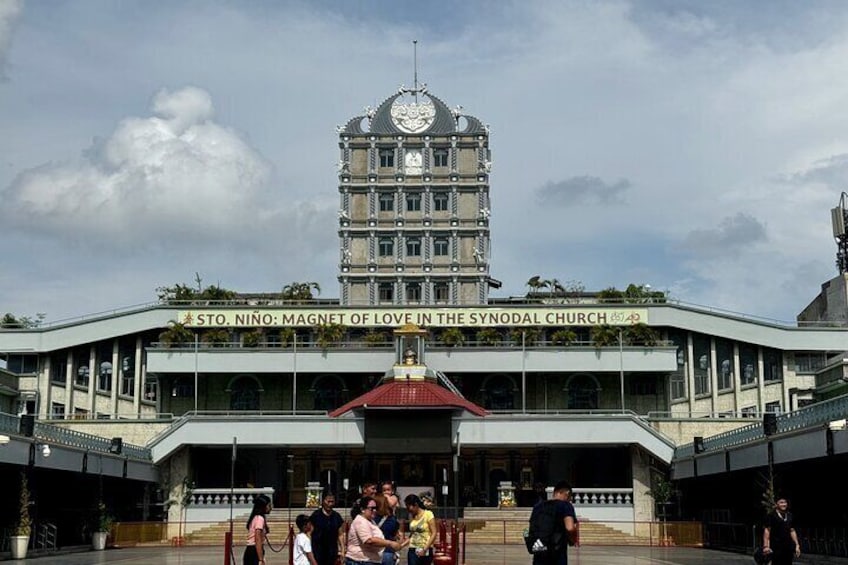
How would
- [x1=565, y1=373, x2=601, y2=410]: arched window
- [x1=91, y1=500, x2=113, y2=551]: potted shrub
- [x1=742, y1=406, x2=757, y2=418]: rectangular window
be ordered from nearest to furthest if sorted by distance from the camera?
[x1=91, y1=500, x2=113, y2=551]: potted shrub < [x1=742, y1=406, x2=757, y2=418]: rectangular window < [x1=565, y1=373, x2=601, y2=410]: arched window

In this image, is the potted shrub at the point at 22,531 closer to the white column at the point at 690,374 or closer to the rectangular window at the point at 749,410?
the white column at the point at 690,374

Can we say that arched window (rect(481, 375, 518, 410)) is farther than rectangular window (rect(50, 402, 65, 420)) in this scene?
Yes

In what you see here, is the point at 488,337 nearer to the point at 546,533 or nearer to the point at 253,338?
the point at 253,338

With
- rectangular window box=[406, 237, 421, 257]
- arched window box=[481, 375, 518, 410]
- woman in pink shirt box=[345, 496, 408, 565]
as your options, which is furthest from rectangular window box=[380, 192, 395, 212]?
woman in pink shirt box=[345, 496, 408, 565]

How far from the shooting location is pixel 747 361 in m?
70.4

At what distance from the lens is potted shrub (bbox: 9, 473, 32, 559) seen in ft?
122

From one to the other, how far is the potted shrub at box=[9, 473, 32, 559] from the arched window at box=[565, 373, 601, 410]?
38575 millimetres

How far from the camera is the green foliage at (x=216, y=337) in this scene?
69750 mm

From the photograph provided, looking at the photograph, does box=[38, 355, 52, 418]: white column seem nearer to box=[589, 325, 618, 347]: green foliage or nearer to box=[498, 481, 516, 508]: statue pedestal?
box=[498, 481, 516, 508]: statue pedestal

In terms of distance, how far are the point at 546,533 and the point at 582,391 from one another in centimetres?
5654

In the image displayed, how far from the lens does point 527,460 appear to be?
65.4 meters

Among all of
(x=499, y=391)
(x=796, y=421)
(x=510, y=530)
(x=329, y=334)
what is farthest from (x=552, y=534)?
(x=499, y=391)

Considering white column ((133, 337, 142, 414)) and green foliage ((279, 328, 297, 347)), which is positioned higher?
green foliage ((279, 328, 297, 347))

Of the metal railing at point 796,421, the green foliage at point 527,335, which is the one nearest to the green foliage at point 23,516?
the metal railing at point 796,421
